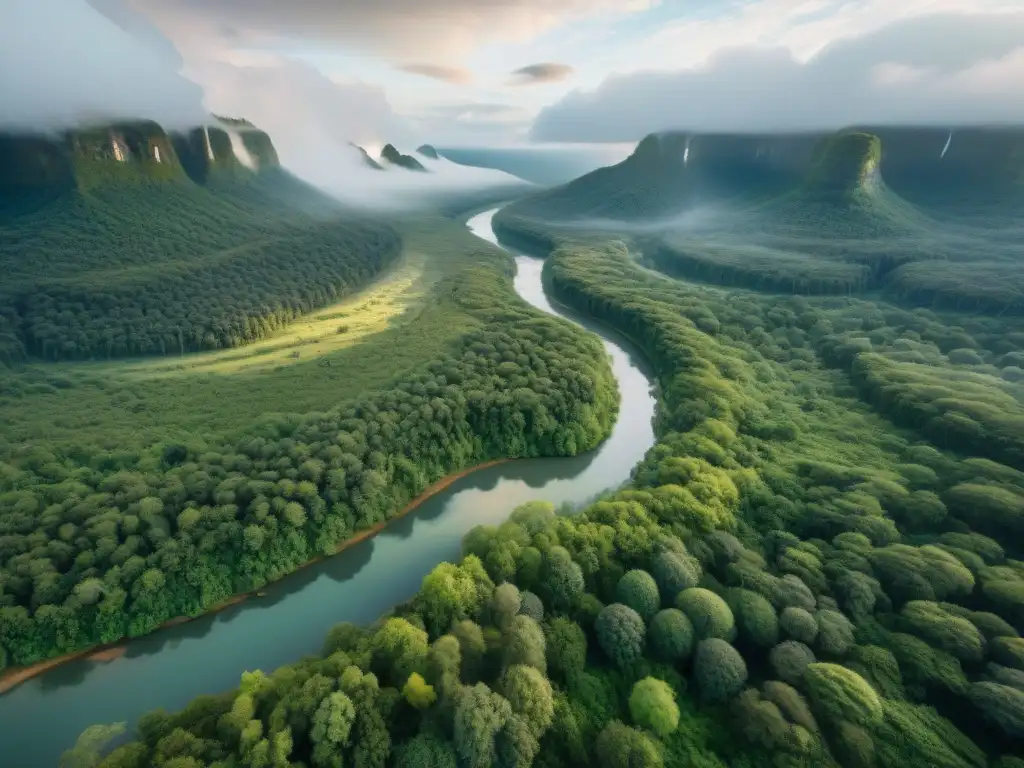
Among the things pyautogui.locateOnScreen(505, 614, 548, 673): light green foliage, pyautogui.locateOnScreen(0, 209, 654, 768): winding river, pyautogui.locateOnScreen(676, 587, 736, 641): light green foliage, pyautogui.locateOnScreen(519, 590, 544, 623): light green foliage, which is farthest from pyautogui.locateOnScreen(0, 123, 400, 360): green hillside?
pyautogui.locateOnScreen(676, 587, 736, 641): light green foliage

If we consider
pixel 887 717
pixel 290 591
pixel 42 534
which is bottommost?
pixel 290 591

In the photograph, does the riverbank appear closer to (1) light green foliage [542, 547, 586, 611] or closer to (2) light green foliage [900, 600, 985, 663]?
(1) light green foliage [542, 547, 586, 611]

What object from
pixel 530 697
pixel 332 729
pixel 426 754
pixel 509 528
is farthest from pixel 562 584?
pixel 332 729

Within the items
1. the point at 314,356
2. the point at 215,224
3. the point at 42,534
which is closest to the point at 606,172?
the point at 215,224

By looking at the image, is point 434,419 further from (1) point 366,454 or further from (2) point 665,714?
(2) point 665,714

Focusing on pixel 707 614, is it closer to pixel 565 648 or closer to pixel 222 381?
pixel 565 648

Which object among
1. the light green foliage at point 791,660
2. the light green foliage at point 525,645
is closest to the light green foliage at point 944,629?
the light green foliage at point 791,660
